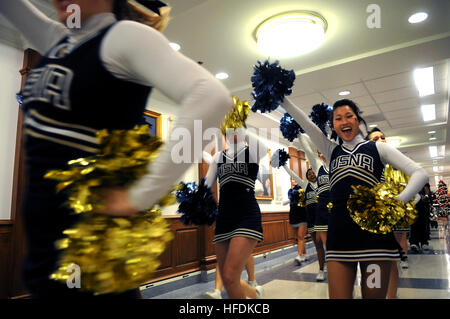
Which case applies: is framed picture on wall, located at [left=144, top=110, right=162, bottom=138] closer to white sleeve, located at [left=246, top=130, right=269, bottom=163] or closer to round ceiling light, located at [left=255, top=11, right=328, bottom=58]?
round ceiling light, located at [left=255, top=11, right=328, bottom=58]

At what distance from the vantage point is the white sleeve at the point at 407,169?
192 centimetres

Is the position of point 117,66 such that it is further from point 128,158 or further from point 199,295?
point 199,295

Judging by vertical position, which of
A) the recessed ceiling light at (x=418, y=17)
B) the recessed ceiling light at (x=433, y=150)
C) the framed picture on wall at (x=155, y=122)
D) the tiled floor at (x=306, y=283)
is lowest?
the tiled floor at (x=306, y=283)

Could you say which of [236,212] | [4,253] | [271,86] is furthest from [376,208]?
[4,253]

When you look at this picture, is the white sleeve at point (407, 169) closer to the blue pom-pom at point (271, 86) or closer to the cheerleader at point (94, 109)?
the blue pom-pom at point (271, 86)

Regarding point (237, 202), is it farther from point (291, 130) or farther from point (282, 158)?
point (282, 158)

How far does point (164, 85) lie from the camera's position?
597mm

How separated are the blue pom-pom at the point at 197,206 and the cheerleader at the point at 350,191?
1128 mm

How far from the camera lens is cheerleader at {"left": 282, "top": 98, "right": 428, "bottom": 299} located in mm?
1762

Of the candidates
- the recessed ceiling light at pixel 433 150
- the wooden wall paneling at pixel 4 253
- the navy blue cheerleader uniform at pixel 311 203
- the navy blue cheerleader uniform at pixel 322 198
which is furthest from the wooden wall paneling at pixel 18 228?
the recessed ceiling light at pixel 433 150

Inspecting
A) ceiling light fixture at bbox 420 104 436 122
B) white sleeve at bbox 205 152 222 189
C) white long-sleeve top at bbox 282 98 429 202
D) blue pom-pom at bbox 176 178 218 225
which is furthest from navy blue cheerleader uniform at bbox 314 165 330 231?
ceiling light fixture at bbox 420 104 436 122

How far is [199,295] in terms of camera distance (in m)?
4.10
